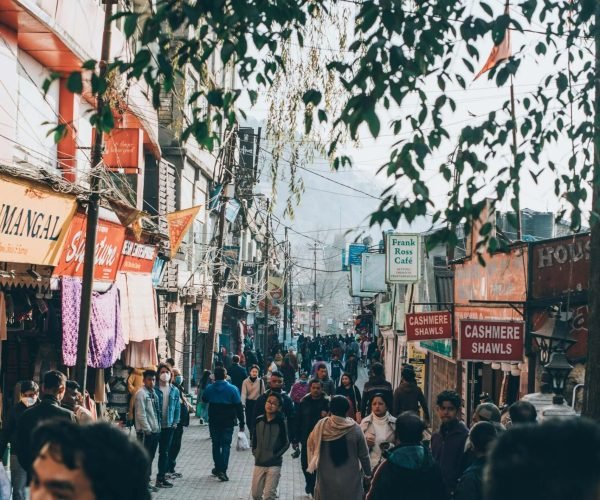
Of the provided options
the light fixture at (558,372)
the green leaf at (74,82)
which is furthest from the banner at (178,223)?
the green leaf at (74,82)

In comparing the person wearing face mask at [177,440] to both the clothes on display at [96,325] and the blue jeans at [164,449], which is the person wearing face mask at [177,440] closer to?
the blue jeans at [164,449]

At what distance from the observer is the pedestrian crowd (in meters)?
3.14

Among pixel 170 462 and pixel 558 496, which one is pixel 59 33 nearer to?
pixel 170 462

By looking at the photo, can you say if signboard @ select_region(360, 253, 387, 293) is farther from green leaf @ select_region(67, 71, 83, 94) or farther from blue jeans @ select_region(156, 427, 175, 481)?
green leaf @ select_region(67, 71, 83, 94)

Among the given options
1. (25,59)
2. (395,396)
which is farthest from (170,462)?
(25,59)

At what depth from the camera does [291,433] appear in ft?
43.9

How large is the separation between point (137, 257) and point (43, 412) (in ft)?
41.5

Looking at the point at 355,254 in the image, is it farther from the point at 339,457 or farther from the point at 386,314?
the point at 339,457

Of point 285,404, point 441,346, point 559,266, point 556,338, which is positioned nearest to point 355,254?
point 441,346

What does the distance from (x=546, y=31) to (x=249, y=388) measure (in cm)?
1181

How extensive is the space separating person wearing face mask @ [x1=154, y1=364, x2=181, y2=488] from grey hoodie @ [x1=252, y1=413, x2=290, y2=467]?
236 centimetres

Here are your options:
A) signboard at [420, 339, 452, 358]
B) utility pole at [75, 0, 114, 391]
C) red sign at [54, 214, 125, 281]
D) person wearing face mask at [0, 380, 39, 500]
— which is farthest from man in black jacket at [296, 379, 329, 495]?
signboard at [420, 339, 452, 358]

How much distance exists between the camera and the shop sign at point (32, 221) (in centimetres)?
1311

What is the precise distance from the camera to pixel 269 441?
11961 mm
